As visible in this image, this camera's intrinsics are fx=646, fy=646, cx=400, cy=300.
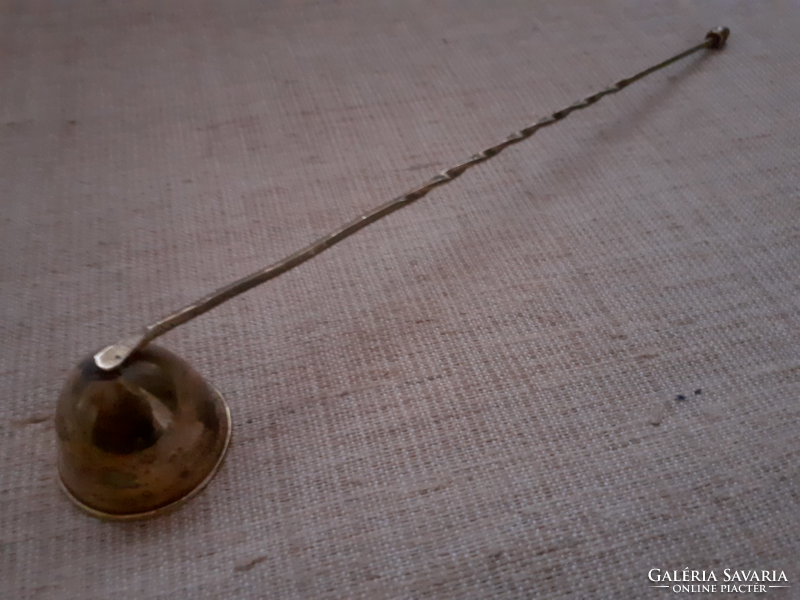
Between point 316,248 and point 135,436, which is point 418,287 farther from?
point 135,436

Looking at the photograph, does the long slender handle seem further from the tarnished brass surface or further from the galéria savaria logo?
the galéria savaria logo

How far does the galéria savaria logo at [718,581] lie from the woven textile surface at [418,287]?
11mm

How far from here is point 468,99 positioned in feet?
3.54

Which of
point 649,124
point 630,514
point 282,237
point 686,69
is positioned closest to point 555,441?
point 630,514

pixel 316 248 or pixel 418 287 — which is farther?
pixel 418 287

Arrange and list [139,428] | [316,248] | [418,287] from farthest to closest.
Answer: [418,287] → [316,248] → [139,428]

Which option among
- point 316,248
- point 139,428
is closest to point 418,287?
point 316,248

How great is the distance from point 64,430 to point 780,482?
0.67 metres

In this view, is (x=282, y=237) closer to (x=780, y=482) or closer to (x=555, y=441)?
(x=555, y=441)

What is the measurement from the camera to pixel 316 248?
662 millimetres

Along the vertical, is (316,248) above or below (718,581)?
above

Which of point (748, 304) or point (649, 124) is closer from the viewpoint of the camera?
point (748, 304)

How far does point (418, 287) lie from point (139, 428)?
0.38 m

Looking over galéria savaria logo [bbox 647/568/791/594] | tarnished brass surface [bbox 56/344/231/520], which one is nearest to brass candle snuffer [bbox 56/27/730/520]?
tarnished brass surface [bbox 56/344/231/520]
